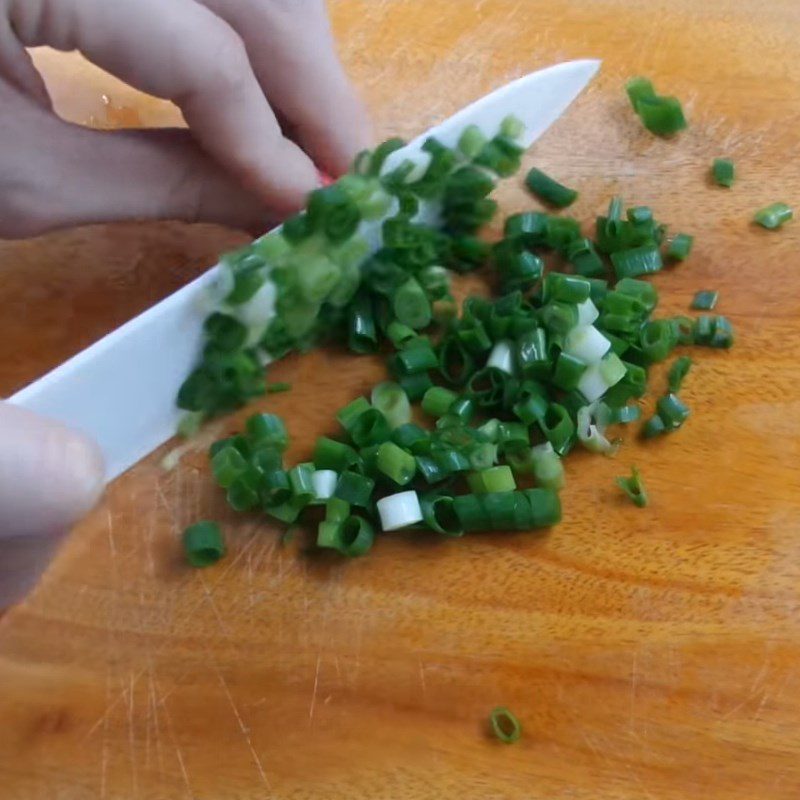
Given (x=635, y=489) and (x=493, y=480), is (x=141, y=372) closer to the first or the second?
(x=493, y=480)

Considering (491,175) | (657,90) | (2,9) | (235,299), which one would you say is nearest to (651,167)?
(657,90)

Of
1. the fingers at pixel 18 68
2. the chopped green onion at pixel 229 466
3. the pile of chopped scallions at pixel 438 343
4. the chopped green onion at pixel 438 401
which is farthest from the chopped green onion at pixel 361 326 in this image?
the fingers at pixel 18 68

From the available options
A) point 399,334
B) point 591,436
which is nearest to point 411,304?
point 399,334

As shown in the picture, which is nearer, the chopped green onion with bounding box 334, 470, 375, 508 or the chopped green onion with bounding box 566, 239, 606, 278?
the chopped green onion with bounding box 334, 470, 375, 508

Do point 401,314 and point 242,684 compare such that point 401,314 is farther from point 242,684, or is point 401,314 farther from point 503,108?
point 242,684

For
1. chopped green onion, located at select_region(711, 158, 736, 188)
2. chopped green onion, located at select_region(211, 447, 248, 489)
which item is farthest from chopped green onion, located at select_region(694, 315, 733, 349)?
chopped green onion, located at select_region(211, 447, 248, 489)

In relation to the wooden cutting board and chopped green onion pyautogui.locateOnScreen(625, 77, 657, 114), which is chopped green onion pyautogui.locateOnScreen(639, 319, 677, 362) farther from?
chopped green onion pyautogui.locateOnScreen(625, 77, 657, 114)
